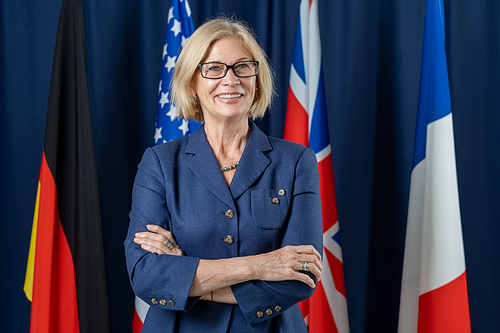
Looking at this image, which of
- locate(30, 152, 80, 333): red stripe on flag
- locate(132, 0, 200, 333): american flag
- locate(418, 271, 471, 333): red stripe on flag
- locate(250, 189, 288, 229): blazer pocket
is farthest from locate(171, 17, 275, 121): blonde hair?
locate(418, 271, 471, 333): red stripe on flag

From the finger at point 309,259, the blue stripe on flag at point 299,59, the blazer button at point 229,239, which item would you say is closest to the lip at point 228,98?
the blazer button at point 229,239

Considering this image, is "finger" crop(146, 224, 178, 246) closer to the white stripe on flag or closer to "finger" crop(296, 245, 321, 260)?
"finger" crop(296, 245, 321, 260)

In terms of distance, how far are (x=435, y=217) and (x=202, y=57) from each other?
4.87 ft

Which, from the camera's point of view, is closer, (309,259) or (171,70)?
(309,259)

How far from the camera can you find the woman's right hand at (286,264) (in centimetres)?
137

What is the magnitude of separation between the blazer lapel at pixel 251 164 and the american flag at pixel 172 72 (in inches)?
37.4

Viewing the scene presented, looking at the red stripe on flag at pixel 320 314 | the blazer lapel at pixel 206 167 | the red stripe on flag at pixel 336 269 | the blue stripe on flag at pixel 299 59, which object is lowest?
the red stripe on flag at pixel 320 314

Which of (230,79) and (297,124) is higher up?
(230,79)

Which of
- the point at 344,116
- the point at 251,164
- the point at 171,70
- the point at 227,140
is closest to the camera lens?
the point at 251,164

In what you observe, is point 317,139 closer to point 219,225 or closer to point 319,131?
point 319,131

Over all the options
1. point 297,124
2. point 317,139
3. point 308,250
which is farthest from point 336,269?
point 308,250

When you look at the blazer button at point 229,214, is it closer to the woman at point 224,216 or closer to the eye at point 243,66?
the woman at point 224,216

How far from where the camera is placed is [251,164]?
Result: 1562 millimetres

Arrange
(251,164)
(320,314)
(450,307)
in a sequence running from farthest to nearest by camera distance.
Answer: (320,314), (450,307), (251,164)
